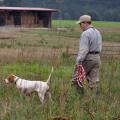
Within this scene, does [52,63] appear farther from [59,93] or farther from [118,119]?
[118,119]

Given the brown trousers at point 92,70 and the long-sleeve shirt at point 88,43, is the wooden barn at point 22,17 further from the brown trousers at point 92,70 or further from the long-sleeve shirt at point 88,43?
the long-sleeve shirt at point 88,43

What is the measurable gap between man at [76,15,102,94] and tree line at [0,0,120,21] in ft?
320

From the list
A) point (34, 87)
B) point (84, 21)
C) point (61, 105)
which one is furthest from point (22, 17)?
point (61, 105)

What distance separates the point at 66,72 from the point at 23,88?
4.60 m

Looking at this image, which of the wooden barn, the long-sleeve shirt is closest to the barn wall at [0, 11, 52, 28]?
the wooden barn

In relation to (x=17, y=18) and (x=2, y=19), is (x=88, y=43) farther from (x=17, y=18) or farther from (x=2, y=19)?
(x=17, y=18)

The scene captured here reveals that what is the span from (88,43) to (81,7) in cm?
10903

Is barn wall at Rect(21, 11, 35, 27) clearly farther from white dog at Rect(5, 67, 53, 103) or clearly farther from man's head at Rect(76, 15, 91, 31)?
man's head at Rect(76, 15, 91, 31)

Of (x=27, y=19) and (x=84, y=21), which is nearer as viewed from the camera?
(x=84, y=21)

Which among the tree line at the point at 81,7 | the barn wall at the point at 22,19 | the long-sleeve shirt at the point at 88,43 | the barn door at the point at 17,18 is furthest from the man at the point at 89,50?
the tree line at the point at 81,7

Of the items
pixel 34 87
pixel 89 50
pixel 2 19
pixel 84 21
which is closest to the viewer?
pixel 84 21

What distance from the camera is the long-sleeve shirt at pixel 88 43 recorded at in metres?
9.22

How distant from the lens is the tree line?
113 m

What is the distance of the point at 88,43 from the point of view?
30.5 ft
